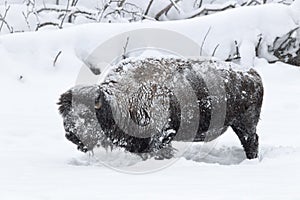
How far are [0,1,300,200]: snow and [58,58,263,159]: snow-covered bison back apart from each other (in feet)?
0.71

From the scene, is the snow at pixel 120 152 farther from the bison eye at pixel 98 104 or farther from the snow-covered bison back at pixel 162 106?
the bison eye at pixel 98 104

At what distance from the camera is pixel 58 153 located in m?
5.48

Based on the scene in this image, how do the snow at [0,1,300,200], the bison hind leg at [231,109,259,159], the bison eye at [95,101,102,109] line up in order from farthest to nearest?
the bison hind leg at [231,109,259,159], the bison eye at [95,101,102,109], the snow at [0,1,300,200]

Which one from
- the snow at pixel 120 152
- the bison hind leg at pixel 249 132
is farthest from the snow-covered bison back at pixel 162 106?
the snow at pixel 120 152

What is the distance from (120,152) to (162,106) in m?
0.54

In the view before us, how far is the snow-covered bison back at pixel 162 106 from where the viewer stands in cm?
491

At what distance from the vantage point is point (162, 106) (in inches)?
205

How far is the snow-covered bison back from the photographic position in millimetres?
4908

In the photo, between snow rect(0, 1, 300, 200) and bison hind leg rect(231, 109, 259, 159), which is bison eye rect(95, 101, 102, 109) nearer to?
snow rect(0, 1, 300, 200)

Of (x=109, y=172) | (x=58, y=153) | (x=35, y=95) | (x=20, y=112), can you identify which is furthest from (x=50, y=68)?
(x=109, y=172)

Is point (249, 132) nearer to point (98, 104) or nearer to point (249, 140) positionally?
point (249, 140)

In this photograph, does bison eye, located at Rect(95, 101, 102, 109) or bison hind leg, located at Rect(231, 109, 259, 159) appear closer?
bison eye, located at Rect(95, 101, 102, 109)

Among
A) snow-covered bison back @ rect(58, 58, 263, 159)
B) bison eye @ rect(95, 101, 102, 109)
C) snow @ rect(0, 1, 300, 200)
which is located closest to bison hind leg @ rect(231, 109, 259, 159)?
snow-covered bison back @ rect(58, 58, 263, 159)

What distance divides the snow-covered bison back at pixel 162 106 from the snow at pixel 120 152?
0.22 meters
